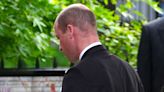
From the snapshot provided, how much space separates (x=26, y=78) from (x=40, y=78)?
4.5 inches

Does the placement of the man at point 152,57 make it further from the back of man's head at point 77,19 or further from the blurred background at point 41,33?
the back of man's head at point 77,19

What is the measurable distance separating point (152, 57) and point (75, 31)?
4.12 feet

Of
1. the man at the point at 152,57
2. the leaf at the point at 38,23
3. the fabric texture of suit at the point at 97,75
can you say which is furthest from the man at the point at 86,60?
the leaf at the point at 38,23

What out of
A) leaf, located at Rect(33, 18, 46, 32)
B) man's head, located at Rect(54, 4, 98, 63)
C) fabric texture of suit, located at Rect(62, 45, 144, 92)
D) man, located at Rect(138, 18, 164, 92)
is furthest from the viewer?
leaf, located at Rect(33, 18, 46, 32)

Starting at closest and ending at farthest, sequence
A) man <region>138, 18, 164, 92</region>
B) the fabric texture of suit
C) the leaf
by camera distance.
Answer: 1. the fabric texture of suit
2. man <region>138, 18, 164, 92</region>
3. the leaf

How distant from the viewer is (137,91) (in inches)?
131

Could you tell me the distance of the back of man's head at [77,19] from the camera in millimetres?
3170

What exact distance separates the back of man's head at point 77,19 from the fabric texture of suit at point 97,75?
0.46 ft

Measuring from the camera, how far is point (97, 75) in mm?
3068

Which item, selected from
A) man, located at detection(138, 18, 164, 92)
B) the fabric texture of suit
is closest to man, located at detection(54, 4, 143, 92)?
the fabric texture of suit

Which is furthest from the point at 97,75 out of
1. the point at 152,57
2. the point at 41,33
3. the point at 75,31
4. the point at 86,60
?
the point at 41,33

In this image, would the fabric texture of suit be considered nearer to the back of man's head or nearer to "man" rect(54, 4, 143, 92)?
"man" rect(54, 4, 143, 92)

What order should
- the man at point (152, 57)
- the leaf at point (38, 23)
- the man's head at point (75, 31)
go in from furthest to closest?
1. the leaf at point (38, 23)
2. the man at point (152, 57)
3. the man's head at point (75, 31)

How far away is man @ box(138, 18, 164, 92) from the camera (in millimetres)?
4227
